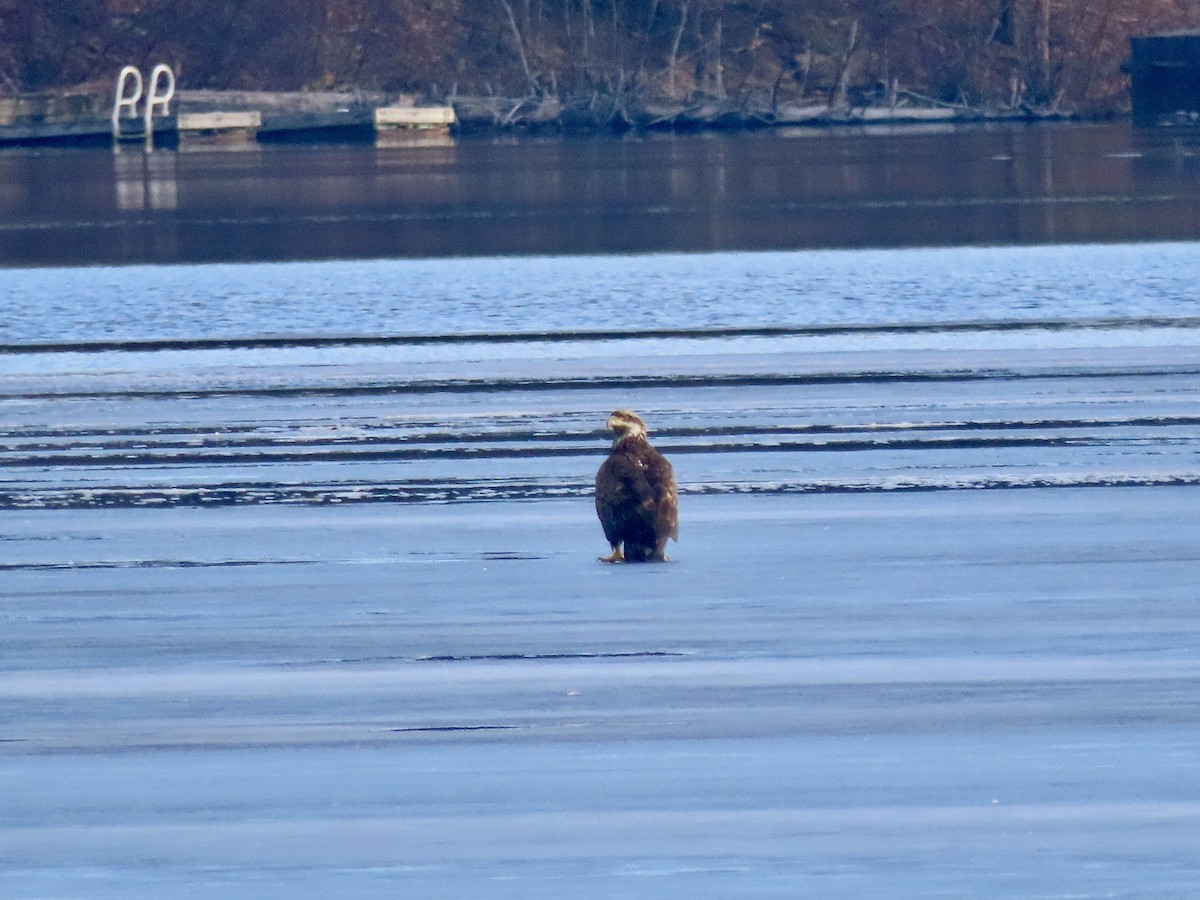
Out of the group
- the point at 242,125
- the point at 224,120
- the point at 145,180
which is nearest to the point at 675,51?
the point at 242,125

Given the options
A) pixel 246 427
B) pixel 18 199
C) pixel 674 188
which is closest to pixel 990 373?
pixel 246 427

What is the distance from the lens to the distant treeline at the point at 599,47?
269 ft

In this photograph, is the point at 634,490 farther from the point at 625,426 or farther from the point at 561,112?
the point at 561,112

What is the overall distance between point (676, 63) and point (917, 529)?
2936 inches

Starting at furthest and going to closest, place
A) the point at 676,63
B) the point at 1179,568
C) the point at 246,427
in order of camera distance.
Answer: the point at 676,63 → the point at 246,427 → the point at 1179,568

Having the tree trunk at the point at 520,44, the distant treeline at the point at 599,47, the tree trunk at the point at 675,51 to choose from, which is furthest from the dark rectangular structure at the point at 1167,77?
the tree trunk at the point at 520,44

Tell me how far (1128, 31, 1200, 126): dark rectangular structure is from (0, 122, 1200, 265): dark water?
12637mm

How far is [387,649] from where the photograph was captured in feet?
21.9

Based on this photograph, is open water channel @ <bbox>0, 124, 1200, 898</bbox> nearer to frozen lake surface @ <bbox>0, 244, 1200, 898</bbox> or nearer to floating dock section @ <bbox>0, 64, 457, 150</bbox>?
frozen lake surface @ <bbox>0, 244, 1200, 898</bbox>

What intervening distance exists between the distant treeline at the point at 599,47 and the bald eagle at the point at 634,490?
74498 mm

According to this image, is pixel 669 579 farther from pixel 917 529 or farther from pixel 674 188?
pixel 674 188

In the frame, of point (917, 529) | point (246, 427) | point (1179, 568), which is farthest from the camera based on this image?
point (246, 427)

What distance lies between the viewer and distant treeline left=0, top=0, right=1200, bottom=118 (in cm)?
8206

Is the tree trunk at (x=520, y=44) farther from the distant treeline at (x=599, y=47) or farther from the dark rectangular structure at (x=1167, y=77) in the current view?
the dark rectangular structure at (x=1167, y=77)
